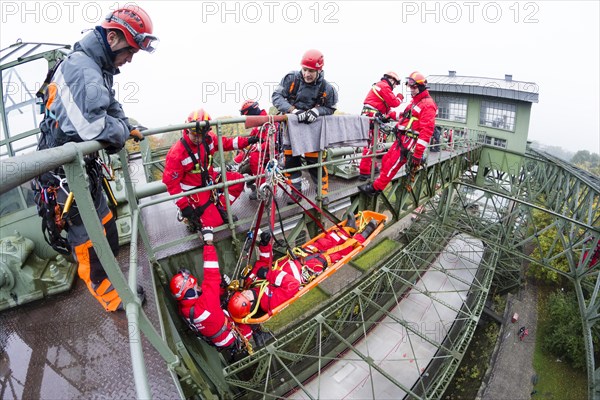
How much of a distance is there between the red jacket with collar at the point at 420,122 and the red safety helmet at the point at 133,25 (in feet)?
15.4

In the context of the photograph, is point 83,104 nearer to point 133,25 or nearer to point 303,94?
point 133,25

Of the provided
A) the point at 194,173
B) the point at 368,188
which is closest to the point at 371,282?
the point at 368,188

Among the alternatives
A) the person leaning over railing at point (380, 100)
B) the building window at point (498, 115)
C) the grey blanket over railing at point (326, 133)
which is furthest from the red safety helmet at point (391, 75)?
the building window at point (498, 115)

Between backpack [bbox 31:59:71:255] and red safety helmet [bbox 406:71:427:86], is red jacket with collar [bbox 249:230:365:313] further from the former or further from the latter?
red safety helmet [bbox 406:71:427:86]

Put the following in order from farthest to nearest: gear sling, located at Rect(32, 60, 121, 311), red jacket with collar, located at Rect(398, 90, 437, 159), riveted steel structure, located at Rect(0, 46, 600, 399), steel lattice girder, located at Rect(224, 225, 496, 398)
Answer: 1. steel lattice girder, located at Rect(224, 225, 496, 398)
2. red jacket with collar, located at Rect(398, 90, 437, 159)
3. gear sling, located at Rect(32, 60, 121, 311)
4. riveted steel structure, located at Rect(0, 46, 600, 399)

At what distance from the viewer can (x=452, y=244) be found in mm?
18453

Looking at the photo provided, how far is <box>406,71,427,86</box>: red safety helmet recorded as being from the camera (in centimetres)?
601

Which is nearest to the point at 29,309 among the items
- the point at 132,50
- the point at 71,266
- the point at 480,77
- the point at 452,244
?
the point at 71,266

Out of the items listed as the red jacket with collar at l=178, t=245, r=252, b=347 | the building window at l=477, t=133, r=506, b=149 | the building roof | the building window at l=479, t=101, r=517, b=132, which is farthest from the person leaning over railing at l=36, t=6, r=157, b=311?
the building window at l=479, t=101, r=517, b=132

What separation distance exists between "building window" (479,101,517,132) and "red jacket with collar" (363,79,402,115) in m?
14.0

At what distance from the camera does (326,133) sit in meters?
4.44

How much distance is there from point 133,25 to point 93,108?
892 millimetres

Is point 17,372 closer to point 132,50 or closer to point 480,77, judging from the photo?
point 132,50

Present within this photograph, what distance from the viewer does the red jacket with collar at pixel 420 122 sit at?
5.50 metres
